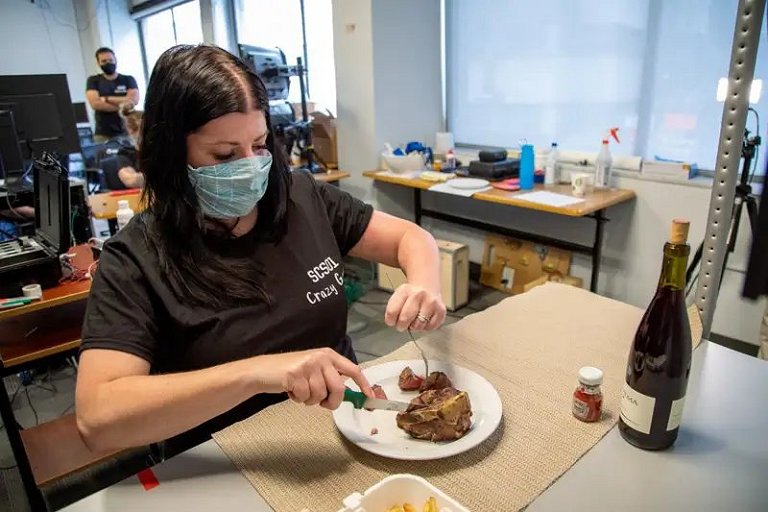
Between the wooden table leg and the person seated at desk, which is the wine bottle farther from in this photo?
the person seated at desk

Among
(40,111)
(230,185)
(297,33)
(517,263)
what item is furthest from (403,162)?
(230,185)

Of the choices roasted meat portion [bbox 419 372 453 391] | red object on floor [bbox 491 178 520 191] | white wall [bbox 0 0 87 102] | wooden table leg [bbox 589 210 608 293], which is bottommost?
wooden table leg [bbox 589 210 608 293]

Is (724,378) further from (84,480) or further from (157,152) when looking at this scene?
(84,480)

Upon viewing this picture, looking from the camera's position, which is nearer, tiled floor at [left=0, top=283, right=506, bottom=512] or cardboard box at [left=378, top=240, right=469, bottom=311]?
tiled floor at [left=0, top=283, right=506, bottom=512]

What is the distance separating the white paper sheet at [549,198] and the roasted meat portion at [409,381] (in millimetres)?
1757

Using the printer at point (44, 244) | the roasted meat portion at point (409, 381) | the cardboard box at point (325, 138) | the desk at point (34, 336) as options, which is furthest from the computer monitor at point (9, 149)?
the roasted meat portion at point (409, 381)

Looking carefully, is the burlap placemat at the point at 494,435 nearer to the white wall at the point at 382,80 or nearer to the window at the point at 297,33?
the white wall at the point at 382,80

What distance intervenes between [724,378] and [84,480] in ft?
6.65

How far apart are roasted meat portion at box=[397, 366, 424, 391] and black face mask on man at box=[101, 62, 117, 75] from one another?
5.50m

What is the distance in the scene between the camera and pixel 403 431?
810 millimetres

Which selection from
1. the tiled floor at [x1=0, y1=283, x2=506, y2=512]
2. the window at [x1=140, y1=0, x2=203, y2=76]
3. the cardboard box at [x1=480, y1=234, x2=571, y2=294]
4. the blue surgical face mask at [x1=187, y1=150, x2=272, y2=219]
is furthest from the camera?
the window at [x1=140, y1=0, x2=203, y2=76]

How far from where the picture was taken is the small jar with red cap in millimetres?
806

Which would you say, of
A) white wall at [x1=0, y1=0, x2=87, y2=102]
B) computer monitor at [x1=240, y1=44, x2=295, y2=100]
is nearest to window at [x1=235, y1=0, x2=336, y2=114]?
computer monitor at [x1=240, y1=44, x2=295, y2=100]

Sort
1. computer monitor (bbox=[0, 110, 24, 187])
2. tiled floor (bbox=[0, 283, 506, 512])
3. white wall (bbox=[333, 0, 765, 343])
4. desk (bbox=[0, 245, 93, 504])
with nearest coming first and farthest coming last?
desk (bbox=[0, 245, 93, 504]) < tiled floor (bbox=[0, 283, 506, 512]) < computer monitor (bbox=[0, 110, 24, 187]) < white wall (bbox=[333, 0, 765, 343])
